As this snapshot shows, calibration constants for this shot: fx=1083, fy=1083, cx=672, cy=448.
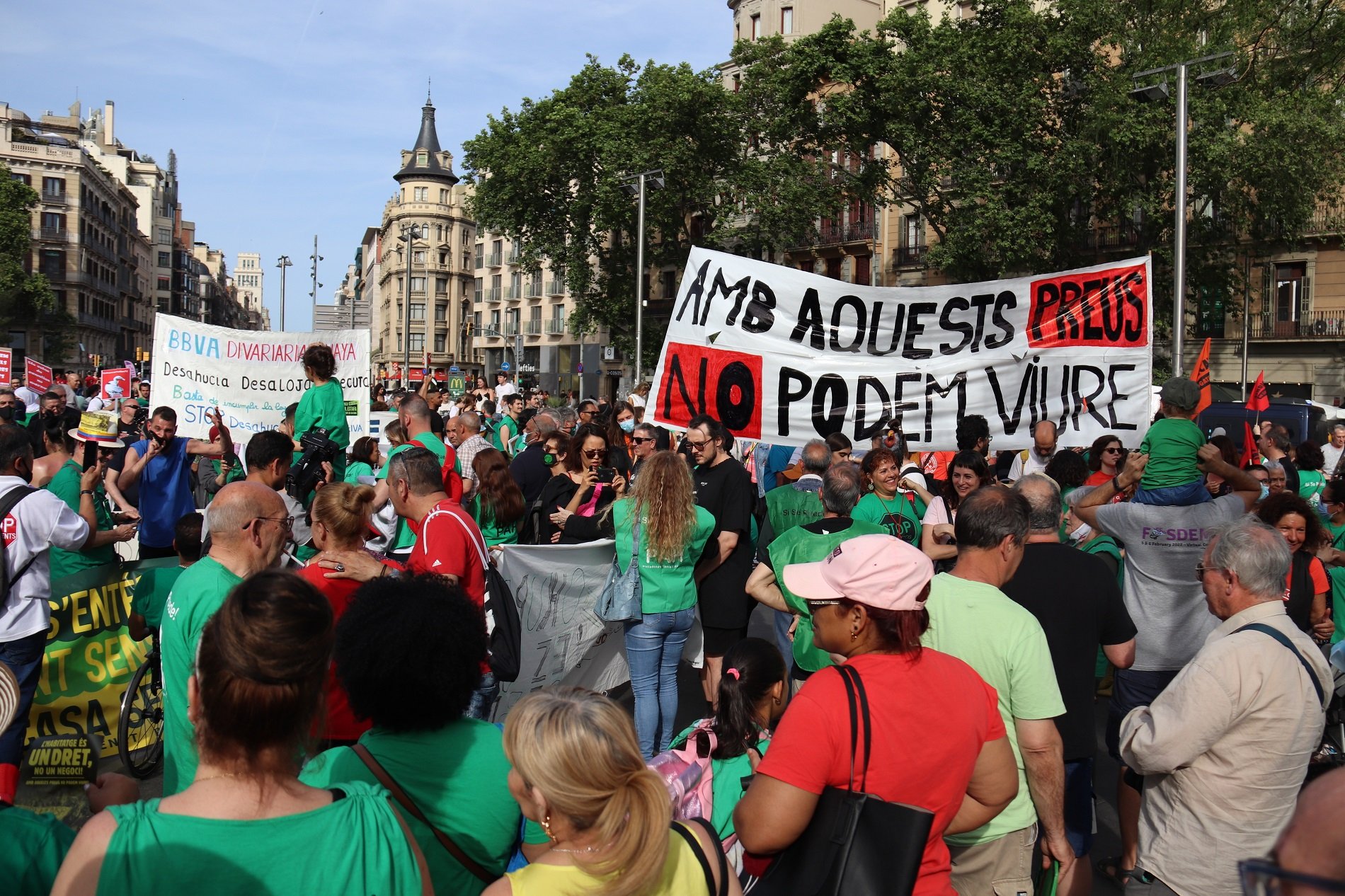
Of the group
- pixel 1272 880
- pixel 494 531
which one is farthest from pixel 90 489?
pixel 1272 880

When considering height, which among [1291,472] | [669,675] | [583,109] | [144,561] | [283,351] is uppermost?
[583,109]

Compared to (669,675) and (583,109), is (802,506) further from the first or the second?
(583,109)

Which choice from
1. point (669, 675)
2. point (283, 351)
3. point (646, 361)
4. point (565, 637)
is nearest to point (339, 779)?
point (669, 675)

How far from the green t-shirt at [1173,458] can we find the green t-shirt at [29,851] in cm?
482

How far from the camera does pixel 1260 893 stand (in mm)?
1074

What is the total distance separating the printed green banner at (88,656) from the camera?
5484 millimetres

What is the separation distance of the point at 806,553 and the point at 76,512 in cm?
407

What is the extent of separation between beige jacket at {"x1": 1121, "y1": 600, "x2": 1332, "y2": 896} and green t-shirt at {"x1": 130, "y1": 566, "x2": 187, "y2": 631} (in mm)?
4526

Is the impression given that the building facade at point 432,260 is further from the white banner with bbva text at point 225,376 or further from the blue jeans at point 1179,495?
the blue jeans at point 1179,495

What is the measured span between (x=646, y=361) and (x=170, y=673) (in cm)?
4274

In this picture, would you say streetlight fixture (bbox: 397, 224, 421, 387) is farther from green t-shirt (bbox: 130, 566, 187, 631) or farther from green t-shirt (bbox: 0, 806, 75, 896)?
green t-shirt (bbox: 0, 806, 75, 896)

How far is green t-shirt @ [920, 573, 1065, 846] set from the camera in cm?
317

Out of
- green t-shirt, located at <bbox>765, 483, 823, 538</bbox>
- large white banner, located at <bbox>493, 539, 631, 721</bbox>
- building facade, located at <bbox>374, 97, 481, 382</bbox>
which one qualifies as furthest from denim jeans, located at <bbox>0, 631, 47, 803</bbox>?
building facade, located at <bbox>374, 97, 481, 382</bbox>

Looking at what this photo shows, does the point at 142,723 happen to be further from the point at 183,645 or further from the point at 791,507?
the point at 791,507
